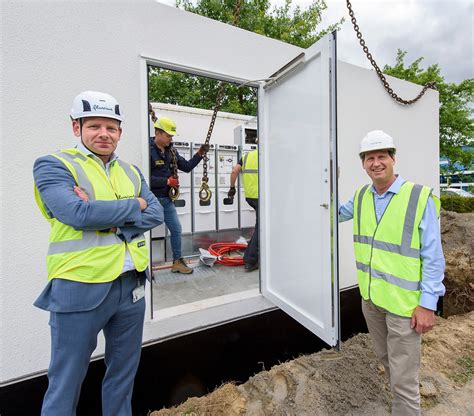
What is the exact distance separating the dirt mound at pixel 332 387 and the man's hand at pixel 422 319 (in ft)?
3.87

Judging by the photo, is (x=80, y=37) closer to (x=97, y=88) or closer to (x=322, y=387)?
(x=97, y=88)

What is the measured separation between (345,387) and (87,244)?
2.58m

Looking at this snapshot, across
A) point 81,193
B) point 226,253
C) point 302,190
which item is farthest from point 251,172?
point 81,193

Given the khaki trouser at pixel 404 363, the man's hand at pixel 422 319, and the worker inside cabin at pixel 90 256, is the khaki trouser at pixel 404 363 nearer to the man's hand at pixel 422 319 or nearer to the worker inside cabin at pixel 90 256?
the man's hand at pixel 422 319

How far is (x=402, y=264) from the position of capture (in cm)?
192

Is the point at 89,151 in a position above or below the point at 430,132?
below

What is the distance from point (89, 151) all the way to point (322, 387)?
273 cm

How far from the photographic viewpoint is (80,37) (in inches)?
88.9

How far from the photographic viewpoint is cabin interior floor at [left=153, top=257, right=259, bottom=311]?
3.21 metres

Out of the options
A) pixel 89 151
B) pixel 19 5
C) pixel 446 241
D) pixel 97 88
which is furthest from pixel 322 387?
pixel 446 241

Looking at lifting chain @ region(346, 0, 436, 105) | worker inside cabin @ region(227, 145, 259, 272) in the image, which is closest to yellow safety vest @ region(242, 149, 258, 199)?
worker inside cabin @ region(227, 145, 259, 272)

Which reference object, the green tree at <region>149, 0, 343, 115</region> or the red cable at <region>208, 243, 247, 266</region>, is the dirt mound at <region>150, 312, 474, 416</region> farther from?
the green tree at <region>149, 0, 343, 115</region>

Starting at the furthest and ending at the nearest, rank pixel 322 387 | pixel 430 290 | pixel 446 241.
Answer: pixel 446 241 → pixel 322 387 → pixel 430 290

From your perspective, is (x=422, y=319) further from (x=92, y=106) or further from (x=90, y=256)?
(x=92, y=106)
